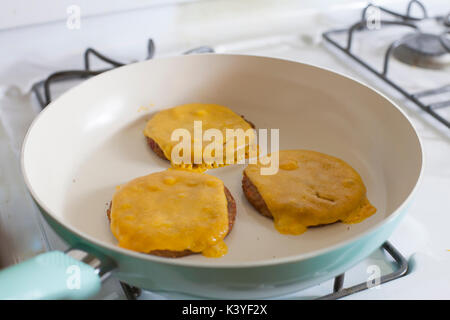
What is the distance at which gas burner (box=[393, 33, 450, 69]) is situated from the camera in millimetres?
911

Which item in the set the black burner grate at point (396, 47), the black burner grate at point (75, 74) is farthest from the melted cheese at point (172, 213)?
the black burner grate at point (396, 47)

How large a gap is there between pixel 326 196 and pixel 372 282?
12 cm

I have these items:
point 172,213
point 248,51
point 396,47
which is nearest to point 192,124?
point 172,213

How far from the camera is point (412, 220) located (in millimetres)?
585

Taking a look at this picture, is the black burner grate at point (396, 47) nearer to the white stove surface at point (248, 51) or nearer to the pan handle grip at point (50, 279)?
the white stove surface at point (248, 51)

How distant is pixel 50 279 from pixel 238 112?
0.47 metres

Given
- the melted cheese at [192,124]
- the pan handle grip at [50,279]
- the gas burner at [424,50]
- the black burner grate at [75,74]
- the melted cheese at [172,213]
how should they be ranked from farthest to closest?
the gas burner at [424,50]
the black burner grate at [75,74]
the melted cheese at [192,124]
the melted cheese at [172,213]
the pan handle grip at [50,279]

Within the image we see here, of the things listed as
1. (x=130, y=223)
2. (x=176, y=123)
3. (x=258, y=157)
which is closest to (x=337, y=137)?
(x=258, y=157)

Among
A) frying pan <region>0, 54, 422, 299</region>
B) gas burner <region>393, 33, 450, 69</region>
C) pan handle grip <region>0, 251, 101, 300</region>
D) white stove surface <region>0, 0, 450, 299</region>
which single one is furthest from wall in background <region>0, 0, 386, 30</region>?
pan handle grip <region>0, 251, 101, 300</region>

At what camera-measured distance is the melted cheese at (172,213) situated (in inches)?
19.4

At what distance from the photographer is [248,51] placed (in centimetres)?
98

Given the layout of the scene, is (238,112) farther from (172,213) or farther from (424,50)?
(424,50)
